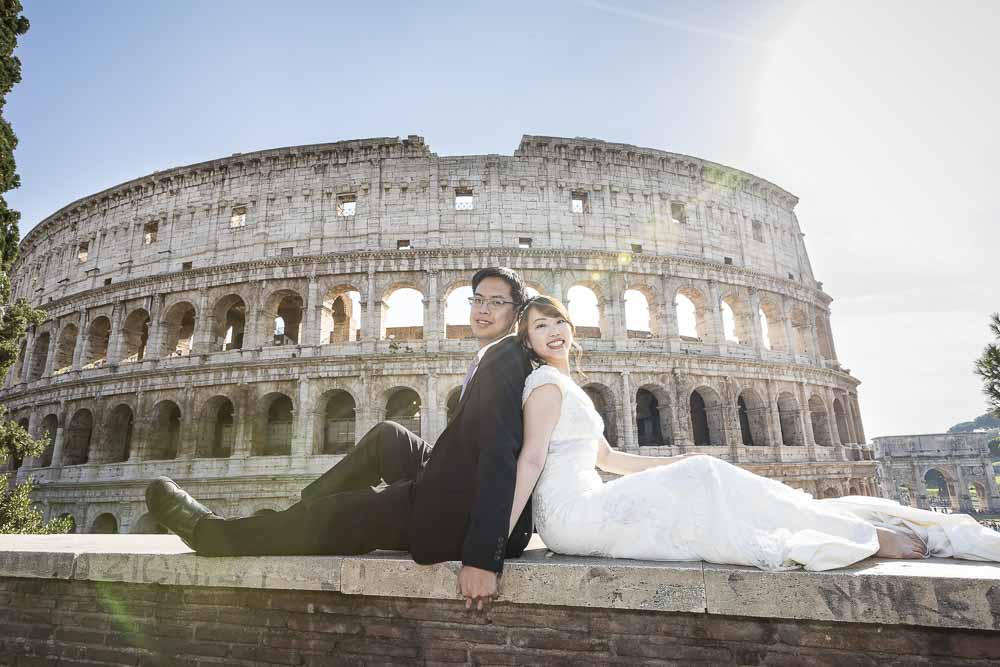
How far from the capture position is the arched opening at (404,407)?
60.4 ft

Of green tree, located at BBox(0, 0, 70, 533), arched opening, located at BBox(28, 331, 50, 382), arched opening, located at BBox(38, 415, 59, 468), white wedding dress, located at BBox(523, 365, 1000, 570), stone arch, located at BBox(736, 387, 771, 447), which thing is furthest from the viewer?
→ arched opening, located at BBox(28, 331, 50, 382)

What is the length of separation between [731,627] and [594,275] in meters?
17.3

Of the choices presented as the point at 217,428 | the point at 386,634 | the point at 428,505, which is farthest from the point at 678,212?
the point at 217,428

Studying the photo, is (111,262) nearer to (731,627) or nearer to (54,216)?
(54,216)

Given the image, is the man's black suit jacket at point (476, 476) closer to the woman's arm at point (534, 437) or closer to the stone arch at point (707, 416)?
the woman's arm at point (534, 437)

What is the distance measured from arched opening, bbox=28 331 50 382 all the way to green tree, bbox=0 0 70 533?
431 inches

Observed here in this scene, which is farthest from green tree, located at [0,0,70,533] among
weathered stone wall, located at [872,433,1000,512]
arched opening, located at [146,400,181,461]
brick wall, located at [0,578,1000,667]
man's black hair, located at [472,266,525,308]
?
weathered stone wall, located at [872,433,1000,512]

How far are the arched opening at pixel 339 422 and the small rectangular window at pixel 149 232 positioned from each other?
11661 mm

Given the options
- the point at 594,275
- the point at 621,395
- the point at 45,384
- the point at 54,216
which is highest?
the point at 54,216

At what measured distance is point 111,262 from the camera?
21.5 meters

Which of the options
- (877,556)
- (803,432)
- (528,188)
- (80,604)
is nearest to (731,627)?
(877,556)

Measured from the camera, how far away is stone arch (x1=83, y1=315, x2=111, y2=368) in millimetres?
20562

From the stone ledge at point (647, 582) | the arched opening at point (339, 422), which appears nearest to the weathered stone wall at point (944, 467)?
the arched opening at point (339, 422)

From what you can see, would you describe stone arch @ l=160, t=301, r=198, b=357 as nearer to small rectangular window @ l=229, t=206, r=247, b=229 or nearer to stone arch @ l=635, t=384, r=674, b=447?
small rectangular window @ l=229, t=206, r=247, b=229
